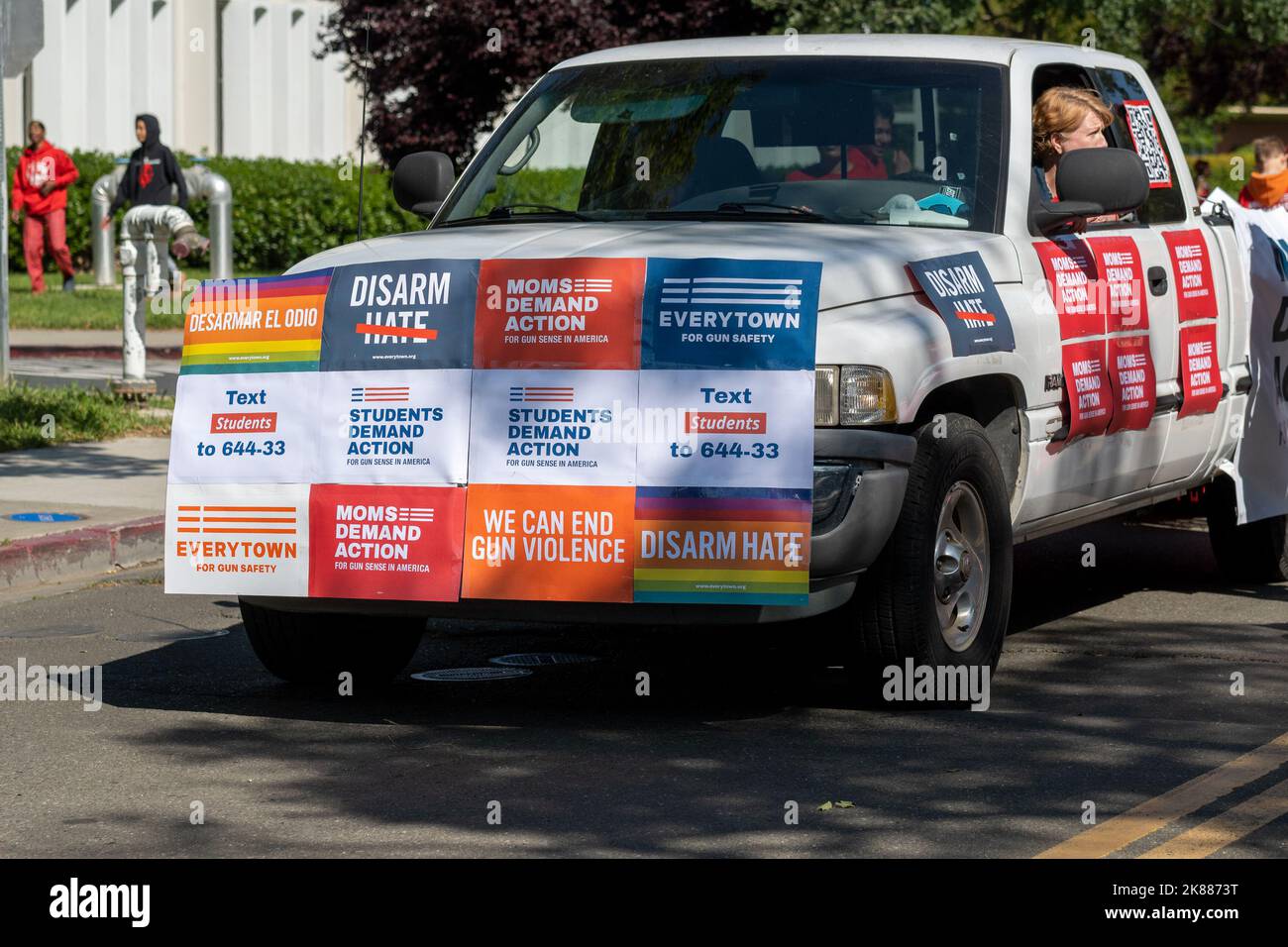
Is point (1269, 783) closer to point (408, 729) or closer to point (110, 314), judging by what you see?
point (408, 729)

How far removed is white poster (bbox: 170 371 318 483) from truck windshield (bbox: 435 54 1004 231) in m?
1.27

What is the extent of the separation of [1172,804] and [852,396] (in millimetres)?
1421

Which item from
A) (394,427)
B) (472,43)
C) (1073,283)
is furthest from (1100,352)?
(472,43)

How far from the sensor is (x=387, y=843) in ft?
17.4

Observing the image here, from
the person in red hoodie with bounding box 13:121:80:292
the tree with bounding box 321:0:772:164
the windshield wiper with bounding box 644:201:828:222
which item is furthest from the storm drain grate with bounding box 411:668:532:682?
the person in red hoodie with bounding box 13:121:80:292

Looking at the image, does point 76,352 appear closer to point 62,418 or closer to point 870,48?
point 62,418

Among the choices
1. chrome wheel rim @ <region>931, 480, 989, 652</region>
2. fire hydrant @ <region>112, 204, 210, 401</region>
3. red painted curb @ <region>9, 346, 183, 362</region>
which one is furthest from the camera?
red painted curb @ <region>9, 346, 183, 362</region>

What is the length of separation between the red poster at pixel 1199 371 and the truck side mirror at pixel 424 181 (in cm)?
281

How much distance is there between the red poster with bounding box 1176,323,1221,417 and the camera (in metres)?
8.24

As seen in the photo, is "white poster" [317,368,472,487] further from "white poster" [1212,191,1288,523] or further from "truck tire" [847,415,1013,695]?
"white poster" [1212,191,1288,523]

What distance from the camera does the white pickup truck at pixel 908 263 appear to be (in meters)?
6.29

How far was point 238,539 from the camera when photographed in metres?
6.53

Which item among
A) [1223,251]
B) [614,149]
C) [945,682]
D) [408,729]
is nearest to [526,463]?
[408,729]
